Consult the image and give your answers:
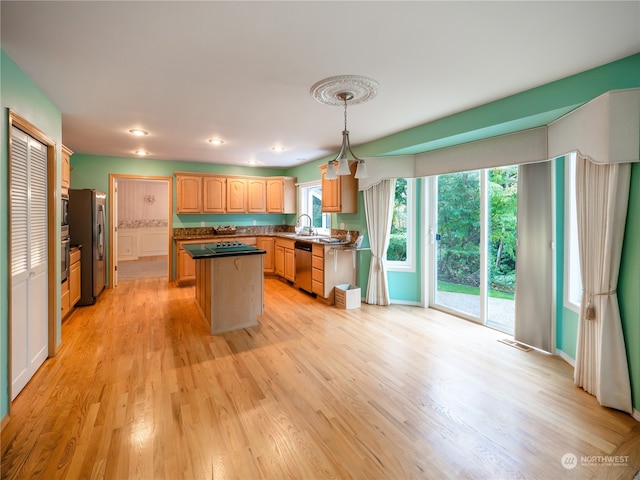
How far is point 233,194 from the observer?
21.9ft

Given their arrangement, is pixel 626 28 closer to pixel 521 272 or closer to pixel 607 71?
pixel 607 71

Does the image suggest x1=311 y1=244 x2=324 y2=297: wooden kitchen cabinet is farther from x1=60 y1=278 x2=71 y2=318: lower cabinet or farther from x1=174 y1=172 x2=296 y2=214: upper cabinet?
x1=60 y1=278 x2=71 y2=318: lower cabinet

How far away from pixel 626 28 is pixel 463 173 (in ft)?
7.35

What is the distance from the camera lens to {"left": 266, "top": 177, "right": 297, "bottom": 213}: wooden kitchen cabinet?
6.98 meters

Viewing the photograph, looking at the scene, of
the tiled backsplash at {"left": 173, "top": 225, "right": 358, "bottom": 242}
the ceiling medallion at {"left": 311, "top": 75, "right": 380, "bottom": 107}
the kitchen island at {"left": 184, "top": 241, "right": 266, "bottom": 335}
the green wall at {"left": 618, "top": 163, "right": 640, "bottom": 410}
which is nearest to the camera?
the green wall at {"left": 618, "top": 163, "right": 640, "bottom": 410}

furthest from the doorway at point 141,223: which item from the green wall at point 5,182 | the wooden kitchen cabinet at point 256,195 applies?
the green wall at point 5,182

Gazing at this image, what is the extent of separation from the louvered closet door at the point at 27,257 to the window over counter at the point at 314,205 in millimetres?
4293

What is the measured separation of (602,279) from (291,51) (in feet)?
9.07

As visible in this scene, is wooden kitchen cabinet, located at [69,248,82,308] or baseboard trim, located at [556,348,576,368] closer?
baseboard trim, located at [556,348,576,368]

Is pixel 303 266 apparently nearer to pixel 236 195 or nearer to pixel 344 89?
pixel 236 195

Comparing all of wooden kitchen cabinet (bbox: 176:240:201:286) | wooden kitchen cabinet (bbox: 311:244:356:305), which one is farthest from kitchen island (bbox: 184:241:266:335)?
wooden kitchen cabinet (bbox: 176:240:201:286)

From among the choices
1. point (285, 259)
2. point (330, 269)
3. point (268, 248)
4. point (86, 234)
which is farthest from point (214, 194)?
point (330, 269)

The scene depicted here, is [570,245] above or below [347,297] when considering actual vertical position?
above

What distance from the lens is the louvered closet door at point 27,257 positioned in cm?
225
